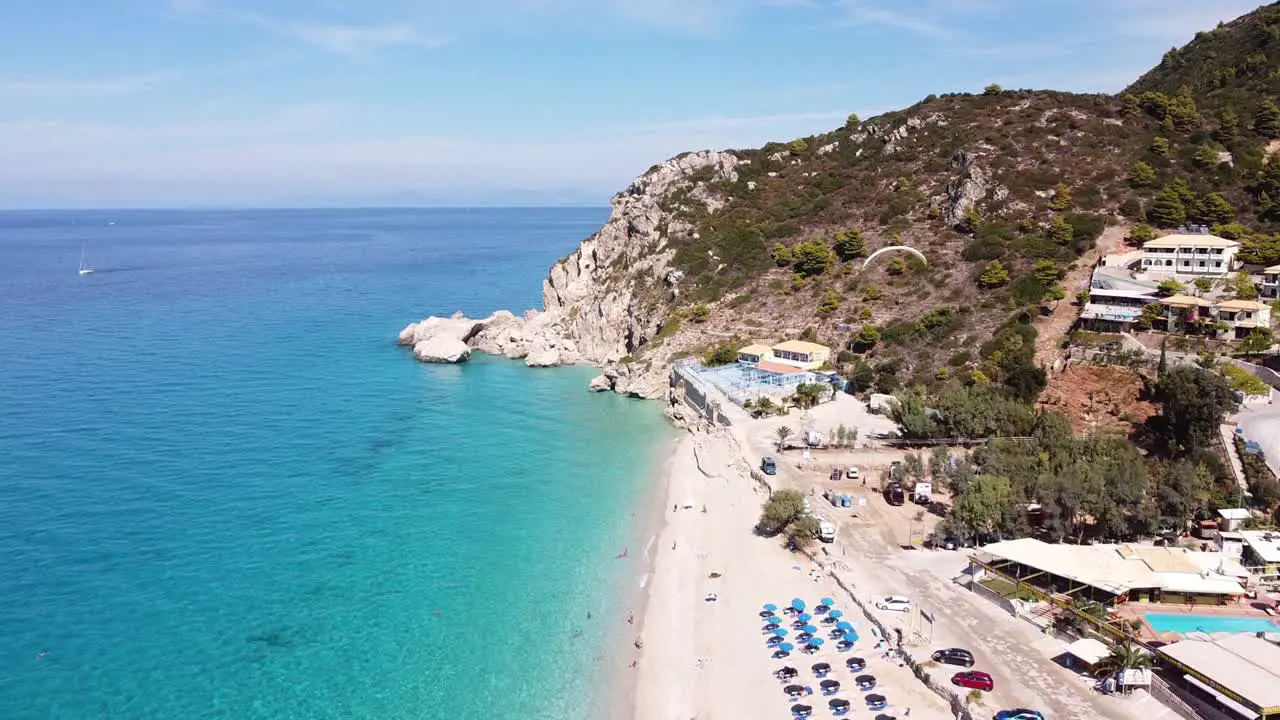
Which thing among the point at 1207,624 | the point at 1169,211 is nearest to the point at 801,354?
the point at 1207,624

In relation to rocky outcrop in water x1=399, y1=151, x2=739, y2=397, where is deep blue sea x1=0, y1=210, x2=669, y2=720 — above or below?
below

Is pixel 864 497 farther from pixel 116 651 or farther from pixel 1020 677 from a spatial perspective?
pixel 116 651

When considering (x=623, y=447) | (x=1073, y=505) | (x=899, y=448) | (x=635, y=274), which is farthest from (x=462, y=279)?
(x=1073, y=505)

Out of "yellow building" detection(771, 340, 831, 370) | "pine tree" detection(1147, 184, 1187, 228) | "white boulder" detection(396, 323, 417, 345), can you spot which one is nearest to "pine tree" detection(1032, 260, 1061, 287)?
"pine tree" detection(1147, 184, 1187, 228)

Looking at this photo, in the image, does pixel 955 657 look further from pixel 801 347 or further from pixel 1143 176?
pixel 1143 176

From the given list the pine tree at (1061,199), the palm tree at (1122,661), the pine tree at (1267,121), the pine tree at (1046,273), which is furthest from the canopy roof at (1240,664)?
the pine tree at (1267,121)

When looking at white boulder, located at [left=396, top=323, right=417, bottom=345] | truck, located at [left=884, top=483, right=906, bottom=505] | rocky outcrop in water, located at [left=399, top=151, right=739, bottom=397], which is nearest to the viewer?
truck, located at [left=884, top=483, right=906, bottom=505]

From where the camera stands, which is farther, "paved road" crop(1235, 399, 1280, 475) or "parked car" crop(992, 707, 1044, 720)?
"paved road" crop(1235, 399, 1280, 475)

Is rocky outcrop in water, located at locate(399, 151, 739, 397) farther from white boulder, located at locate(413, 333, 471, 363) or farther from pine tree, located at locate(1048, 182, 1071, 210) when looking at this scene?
pine tree, located at locate(1048, 182, 1071, 210)
